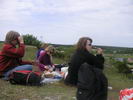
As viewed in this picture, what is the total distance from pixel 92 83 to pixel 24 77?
3839 millimetres

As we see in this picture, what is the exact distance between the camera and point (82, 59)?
179 inches

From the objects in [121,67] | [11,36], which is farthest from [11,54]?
[121,67]

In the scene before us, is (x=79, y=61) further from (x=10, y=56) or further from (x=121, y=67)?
(x=121, y=67)

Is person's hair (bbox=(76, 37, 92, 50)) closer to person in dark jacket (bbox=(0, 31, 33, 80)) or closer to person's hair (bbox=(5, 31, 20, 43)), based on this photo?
person in dark jacket (bbox=(0, 31, 33, 80))

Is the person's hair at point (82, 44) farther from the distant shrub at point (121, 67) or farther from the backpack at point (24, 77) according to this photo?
the distant shrub at point (121, 67)

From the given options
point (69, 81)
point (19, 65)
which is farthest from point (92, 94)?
point (19, 65)

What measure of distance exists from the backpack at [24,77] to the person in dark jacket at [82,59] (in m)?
3.38

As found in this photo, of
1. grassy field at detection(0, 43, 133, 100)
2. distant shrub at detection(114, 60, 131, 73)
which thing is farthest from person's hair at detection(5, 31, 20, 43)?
distant shrub at detection(114, 60, 131, 73)

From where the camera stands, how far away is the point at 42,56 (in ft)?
34.7

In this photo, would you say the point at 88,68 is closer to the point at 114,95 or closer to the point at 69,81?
the point at 69,81

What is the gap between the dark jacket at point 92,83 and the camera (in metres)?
4.42

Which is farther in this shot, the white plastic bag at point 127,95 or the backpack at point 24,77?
the backpack at point 24,77

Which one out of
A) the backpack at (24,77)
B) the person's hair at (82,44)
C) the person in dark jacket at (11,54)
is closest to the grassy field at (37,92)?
the backpack at (24,77)

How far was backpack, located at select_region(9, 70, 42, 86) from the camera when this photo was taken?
796 centimetres
